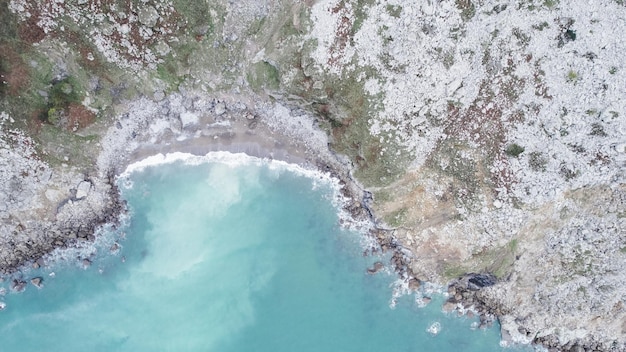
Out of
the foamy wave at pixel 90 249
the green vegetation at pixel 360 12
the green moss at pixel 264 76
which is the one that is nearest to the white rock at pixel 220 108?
the green moss at pixel 264 76

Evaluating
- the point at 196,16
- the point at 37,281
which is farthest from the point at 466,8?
the point at 37,281

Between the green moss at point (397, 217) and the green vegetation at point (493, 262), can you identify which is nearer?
the green vegetation at point (493, 262)

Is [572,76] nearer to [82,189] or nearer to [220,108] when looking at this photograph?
[220,108]

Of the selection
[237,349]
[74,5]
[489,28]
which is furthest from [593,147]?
[74,5]

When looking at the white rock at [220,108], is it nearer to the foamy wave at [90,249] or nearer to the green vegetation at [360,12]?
the foamy wave at [90,249]

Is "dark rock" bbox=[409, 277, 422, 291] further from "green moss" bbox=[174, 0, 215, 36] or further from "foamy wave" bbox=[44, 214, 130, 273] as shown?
"green moss" bbox=[174, 0, 215, 36]

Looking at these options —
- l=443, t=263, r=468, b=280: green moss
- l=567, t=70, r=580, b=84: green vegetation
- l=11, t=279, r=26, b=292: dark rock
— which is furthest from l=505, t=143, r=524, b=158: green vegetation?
l=11, t=279, r=26, b=292: dark rock

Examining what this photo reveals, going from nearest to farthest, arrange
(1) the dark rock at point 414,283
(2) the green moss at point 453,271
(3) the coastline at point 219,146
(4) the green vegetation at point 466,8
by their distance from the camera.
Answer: (4) the green vegetation at point 466,8
(2) the green moss at point 453,271
(3) the coastline at point 219,146
(1) the dark rock at point 414,283
